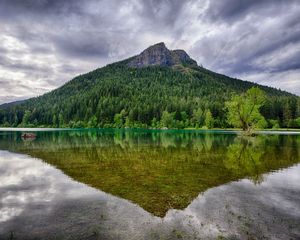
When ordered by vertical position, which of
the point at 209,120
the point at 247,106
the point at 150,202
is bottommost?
the point at 150,202

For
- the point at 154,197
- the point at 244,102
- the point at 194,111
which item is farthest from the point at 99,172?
the point at 194,111

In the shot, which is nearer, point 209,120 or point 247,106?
point 247,106

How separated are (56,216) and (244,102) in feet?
301

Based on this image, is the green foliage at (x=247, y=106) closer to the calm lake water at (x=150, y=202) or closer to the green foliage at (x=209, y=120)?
the calm lake water at (x=150, y=202)

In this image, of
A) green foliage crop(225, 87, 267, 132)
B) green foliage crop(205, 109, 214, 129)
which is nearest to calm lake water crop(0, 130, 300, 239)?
green foliage crop(225, 87, 267, 132)

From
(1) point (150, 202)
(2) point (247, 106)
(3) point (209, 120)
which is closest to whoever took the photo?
(1) point (150, 202)

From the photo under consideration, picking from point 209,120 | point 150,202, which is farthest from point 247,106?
point 150,202

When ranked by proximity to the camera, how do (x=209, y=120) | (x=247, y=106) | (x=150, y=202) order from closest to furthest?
1. (x=150, y=202)
2. (x=247, y=106)
3. (x=209, y=120)

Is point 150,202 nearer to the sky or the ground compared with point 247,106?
nearer to the ground

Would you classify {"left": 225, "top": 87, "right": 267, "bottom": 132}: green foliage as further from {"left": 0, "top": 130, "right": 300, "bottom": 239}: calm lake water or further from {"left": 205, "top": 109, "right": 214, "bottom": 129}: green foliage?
{"left": 205, "top": 109, "right": 214, "bottom": 129}: green foliage

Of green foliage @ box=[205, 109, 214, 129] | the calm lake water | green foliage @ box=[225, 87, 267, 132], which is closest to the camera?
the calm lake water

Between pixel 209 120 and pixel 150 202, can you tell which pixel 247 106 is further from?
pixel 150 202

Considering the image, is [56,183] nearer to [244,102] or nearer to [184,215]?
[184,215]

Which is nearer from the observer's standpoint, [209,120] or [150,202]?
[150,202]
